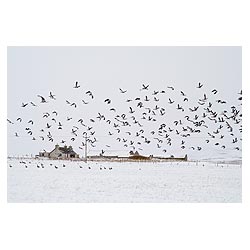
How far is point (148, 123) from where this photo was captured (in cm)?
394

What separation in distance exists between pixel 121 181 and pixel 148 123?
425mm

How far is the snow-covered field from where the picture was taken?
3.84 meters

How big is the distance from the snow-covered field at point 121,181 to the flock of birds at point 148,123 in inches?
5.2

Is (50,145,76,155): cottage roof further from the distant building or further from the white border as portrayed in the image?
the white border

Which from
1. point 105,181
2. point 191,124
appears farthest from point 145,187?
point 191,124

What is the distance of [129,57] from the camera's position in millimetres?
A: 3846

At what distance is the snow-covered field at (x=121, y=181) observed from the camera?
12.6 ft

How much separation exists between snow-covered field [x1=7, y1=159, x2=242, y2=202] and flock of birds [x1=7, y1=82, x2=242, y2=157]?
5.2 inches

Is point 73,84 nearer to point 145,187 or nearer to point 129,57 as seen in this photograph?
point 129,57
